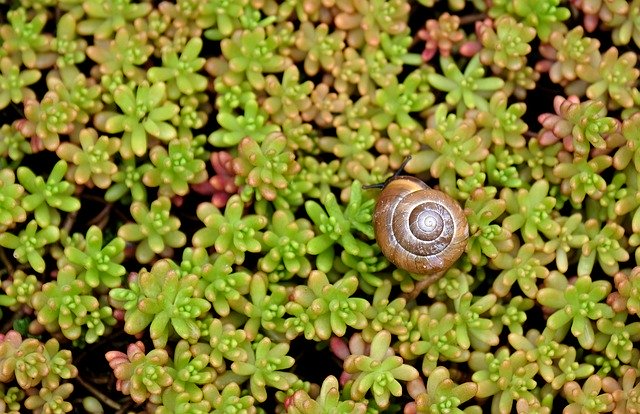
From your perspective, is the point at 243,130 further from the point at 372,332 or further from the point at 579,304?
the point at 579,304

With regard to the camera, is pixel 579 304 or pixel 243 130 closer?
pixel 579 304

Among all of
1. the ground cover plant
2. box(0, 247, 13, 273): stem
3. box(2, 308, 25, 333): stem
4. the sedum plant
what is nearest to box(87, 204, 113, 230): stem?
the ground cover plant

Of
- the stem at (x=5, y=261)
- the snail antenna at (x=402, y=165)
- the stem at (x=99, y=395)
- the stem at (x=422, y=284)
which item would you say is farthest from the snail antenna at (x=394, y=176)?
the stem at (x=5, y=261)

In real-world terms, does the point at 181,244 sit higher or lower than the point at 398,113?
lower

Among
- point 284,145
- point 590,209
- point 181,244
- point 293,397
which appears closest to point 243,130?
point 284,145

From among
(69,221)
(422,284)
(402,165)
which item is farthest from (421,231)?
(69,221)

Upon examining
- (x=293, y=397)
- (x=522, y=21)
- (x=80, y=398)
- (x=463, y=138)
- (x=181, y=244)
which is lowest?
(x=80, y=398)

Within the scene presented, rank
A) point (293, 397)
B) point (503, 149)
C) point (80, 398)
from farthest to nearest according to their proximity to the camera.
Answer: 1. point (503, 149)
2. point (80, 398)
3. point (293, 397)
